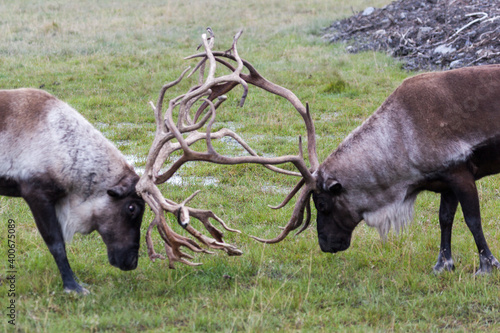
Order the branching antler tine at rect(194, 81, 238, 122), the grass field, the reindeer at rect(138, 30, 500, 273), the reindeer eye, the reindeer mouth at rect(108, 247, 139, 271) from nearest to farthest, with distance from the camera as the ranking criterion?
the grass field, the reindeer mouth at rect(108, 247, 139, 271), the reindeer at rect(138, 30, 500, 273), the reindeer eye, the branching antler tine at rect(194, 81, 238, 122)

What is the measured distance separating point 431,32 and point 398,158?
35.3 ft

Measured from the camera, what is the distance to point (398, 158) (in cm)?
541

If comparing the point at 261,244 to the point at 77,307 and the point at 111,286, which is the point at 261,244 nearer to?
the point at 111,286

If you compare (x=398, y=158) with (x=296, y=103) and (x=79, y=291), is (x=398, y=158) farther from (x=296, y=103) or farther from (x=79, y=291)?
(x=79, y=291)

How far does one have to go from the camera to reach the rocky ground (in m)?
13.3

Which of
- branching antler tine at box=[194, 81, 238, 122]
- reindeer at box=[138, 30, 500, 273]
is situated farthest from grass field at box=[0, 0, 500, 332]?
branching antler tine at box=[194, 81, 238, 122]

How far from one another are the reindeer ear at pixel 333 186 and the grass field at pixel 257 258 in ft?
2.27

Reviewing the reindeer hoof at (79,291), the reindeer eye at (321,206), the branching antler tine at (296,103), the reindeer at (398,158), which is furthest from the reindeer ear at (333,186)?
the reindeer hoof at (79,291)

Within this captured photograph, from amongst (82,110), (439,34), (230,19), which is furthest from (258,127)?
(230,19)

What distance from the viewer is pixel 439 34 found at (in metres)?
15.0

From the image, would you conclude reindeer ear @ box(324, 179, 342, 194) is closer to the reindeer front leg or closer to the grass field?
the grass field

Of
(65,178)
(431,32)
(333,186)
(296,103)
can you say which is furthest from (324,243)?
(431,32)

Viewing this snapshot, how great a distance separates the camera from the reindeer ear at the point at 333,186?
548 centimetres

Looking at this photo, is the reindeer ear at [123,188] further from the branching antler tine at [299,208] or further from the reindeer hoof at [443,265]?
the reindeer hoof at [443,265]
